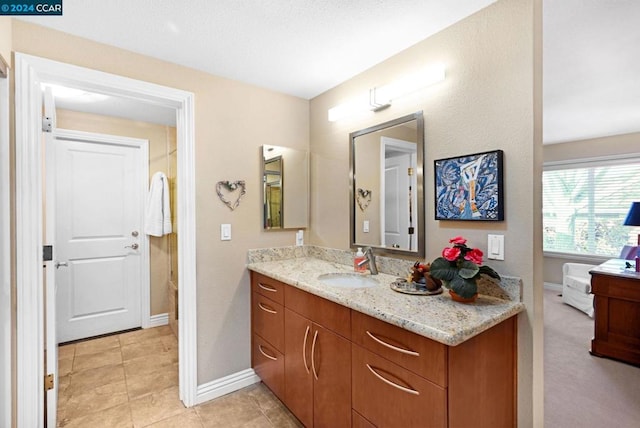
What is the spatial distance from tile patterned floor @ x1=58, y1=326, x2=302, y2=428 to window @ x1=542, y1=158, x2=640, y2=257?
5114 millimetres

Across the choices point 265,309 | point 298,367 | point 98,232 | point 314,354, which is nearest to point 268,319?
point 265,309

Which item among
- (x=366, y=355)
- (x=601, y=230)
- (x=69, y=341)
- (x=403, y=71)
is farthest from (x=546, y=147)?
(x=69, y=341)

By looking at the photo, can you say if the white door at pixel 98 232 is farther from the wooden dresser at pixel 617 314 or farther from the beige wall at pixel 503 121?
the wooden dresser at pixel 617 314

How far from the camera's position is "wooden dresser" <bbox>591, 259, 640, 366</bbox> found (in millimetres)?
2600

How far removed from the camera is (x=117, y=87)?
182 cm

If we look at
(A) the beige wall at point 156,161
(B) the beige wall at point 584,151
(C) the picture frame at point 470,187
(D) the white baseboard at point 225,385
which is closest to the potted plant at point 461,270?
(C) the picture frame at point 470,187

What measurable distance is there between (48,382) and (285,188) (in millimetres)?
1853

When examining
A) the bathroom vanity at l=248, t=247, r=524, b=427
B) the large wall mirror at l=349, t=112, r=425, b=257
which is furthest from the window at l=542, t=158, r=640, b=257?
the bathroom vanity at l=248, t=247, r=524, b=427

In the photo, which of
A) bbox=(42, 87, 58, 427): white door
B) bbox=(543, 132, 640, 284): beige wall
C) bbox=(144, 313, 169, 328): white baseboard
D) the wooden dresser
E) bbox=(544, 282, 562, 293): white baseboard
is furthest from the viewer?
bbox=(544, 282, 562, 293): white baseboard

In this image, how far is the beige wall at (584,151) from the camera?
4.32m

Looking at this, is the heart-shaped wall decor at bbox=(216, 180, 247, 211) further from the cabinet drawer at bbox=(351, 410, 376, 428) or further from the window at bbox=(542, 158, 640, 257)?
the window at bbox=(542, 158, 640, 257)

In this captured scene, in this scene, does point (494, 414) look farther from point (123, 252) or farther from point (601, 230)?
point (601, 230)

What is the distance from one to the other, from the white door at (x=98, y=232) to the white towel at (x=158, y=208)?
0.48 ft

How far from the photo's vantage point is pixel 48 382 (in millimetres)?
1669
